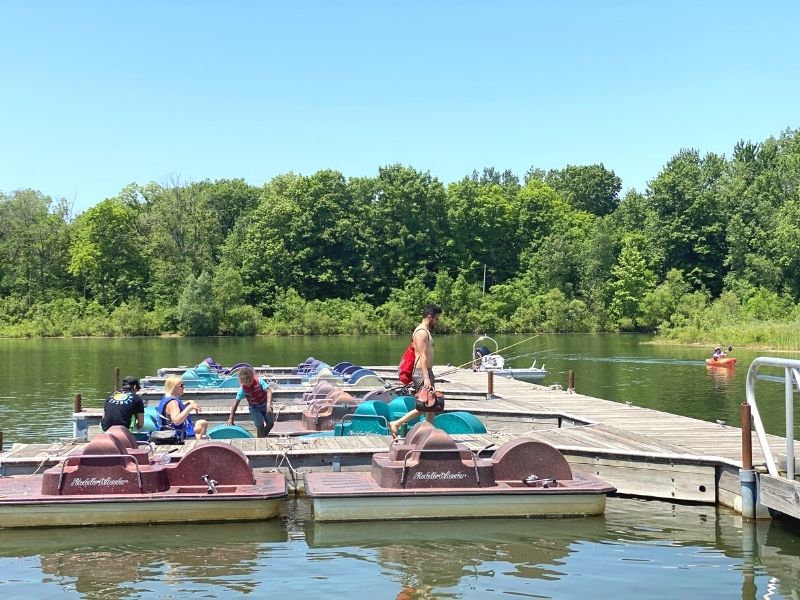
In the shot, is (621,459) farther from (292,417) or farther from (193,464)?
(292,417)

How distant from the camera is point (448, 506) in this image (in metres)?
11.9

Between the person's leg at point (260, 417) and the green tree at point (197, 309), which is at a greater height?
the green tree at point (197, 309)

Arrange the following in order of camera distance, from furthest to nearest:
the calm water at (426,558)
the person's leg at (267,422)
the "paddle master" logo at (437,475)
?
the person's leg at (267,422) < the "paddle master" logo at (437,475) < the calm water at (426,558)

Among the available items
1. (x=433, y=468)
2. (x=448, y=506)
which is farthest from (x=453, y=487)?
(x=433, y=468)

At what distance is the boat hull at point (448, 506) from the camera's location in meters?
11.8

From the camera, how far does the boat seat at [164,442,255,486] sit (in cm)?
1185

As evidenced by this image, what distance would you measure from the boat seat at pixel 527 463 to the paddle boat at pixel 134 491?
293 centimetres

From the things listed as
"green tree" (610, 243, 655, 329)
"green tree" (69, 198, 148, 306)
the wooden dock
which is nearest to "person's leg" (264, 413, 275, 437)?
the wooden dock

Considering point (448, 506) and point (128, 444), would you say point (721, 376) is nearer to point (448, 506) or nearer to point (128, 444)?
point (448, 506)

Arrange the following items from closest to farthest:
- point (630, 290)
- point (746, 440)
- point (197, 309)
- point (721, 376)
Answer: point (746, 440), point (721, 376), point (197, 309), point (630, 290)

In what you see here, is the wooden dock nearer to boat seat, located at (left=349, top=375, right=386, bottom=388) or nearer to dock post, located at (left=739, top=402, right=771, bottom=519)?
dock post, located at (left=739, top=402, right=771, bottom=519)

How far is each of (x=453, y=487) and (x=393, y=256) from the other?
255 feet

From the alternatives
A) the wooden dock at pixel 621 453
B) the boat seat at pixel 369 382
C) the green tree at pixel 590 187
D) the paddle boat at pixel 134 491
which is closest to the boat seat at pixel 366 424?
the wooden dock at pixel 621 453

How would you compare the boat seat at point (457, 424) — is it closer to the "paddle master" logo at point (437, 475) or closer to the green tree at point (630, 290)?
the "paddle master" logo at point (437, 475)
